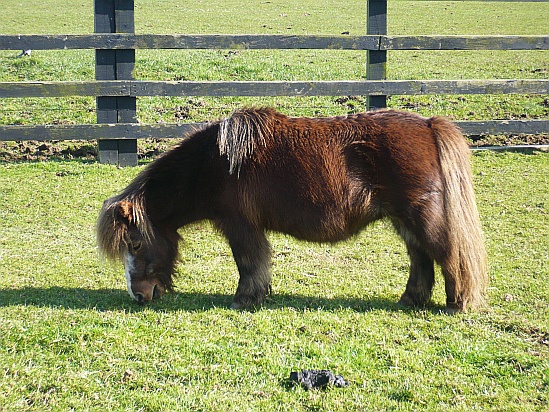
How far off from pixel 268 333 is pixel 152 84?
196 inches

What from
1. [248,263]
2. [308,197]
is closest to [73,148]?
[248,263]

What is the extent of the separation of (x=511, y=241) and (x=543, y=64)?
32.1ft

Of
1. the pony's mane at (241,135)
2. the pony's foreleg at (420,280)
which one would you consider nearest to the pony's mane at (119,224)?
the pony's mane at (241,135)

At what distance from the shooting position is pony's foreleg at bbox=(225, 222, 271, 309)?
17.7 ft

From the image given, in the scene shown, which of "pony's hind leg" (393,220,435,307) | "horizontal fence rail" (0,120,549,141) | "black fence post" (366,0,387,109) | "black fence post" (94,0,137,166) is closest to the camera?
"pony's hind leg" (393,220,435,307)

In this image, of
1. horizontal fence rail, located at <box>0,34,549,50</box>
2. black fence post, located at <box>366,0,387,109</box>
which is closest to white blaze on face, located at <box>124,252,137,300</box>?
horizontal fence rail, located at <box>0,34,549,50</box>

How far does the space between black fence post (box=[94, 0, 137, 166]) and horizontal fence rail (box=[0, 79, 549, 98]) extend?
0.69 feet

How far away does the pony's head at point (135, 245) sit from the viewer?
17.5 feet

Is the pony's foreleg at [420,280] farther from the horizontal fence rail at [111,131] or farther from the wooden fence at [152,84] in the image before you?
the wooden fence at [152,84]

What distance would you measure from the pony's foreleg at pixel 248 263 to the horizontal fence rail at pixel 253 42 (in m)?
4.27

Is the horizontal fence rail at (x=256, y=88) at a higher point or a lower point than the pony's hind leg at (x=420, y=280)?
→ higher

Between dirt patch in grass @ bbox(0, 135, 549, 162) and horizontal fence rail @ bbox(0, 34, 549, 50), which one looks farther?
dirt patch in grass @ bbox(0, 135, 549, 162)

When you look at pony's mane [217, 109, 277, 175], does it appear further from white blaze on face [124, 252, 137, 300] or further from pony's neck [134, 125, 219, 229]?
white blaze on face [124, 252, 137, 300]

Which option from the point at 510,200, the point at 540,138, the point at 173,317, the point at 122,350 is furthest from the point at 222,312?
the point at 540,138
